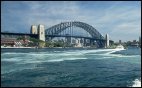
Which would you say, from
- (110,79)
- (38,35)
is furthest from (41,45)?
(110,79)

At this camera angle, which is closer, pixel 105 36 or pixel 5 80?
pixel 5 80

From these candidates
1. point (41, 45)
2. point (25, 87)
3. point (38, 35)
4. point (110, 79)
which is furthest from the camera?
point (38, 35)

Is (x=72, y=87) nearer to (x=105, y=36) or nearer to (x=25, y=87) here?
(x=25, y=87)

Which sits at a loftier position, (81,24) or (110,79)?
(81,24)

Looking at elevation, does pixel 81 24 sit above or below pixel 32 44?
above

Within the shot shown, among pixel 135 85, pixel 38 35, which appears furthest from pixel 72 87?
pixel 38 35

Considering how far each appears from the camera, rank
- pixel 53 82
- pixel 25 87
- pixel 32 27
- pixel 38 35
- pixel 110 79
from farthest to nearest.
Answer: pixel 32 27, pixel 38 35, pixel 110 79, pixel 53 82, pixel 25 87

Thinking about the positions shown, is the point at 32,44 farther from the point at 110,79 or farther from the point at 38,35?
the point at 110,79

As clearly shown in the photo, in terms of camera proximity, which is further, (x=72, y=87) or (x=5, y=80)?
(x=5, y=80)

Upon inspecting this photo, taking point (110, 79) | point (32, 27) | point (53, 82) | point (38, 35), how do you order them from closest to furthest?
point (53, 82) < point (110, 79) < point (38, 35) < point (32, 27)
